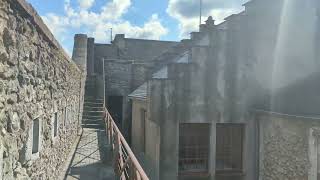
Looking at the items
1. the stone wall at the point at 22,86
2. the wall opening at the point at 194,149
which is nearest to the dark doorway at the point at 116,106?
the wall opening at the point at 194,149

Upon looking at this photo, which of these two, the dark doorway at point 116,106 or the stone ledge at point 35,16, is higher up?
the stone ledge at point 35,16

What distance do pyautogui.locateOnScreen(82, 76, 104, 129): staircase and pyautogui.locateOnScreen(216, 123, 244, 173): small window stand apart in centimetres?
596

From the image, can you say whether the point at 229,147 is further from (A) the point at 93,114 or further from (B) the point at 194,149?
(A) the point at 93,114

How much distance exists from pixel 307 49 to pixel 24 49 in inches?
384

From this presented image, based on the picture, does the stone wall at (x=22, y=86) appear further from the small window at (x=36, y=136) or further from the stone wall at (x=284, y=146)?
the stone wall at (x=284, y=146)

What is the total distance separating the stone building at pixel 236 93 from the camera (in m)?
11.2

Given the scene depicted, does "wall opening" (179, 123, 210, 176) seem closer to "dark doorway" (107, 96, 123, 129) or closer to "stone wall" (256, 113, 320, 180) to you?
"stone wall" (256, 113, 320, 180)

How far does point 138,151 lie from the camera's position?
16234 millimetres

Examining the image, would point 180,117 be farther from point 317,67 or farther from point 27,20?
point 27,20

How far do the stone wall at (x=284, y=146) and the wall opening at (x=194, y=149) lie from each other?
5.57 feet

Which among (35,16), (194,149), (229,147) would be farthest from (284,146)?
(35,16)

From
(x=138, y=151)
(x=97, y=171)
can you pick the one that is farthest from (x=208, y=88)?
(x=138, y=151)

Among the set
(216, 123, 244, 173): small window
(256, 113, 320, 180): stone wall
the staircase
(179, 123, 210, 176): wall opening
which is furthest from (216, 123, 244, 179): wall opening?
the staircase

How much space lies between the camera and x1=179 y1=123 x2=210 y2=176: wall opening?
11461 mm
